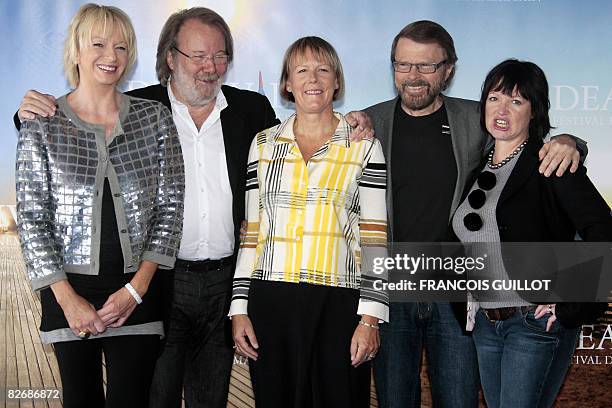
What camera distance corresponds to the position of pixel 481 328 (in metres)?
2.41

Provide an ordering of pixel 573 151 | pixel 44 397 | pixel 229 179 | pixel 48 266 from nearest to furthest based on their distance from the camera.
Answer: pixel 48 266 → pixel 573 151 → pixel 229 179 → pixel 44 397

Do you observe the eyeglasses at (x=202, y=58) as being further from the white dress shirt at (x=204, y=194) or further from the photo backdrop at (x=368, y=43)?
the photo backdrop at (x=368, y=43)

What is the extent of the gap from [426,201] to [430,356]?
56cm

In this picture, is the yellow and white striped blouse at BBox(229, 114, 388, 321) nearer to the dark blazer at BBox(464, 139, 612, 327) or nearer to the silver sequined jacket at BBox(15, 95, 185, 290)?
the silver sequined jacket at BBox(15, 95, 185, 290)

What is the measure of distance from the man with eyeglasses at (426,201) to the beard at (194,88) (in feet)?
2.11

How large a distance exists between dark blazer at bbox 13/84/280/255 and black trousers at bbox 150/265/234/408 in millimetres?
180

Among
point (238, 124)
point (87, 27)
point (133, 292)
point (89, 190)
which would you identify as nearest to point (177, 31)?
point (238, 124)

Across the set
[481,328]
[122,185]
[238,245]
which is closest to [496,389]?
[481,328]

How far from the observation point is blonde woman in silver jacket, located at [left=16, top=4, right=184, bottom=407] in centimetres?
217

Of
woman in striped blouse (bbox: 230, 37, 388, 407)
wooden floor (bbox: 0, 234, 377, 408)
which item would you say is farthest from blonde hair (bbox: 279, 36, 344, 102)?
wooden floor (bbox: 0, 234, 377, 408)

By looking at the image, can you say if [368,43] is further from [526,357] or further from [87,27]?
[526,357]

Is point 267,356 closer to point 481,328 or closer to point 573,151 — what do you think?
point 481,328

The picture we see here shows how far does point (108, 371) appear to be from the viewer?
2232mm

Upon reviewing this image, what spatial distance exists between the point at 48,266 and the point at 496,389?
4.84 feet
